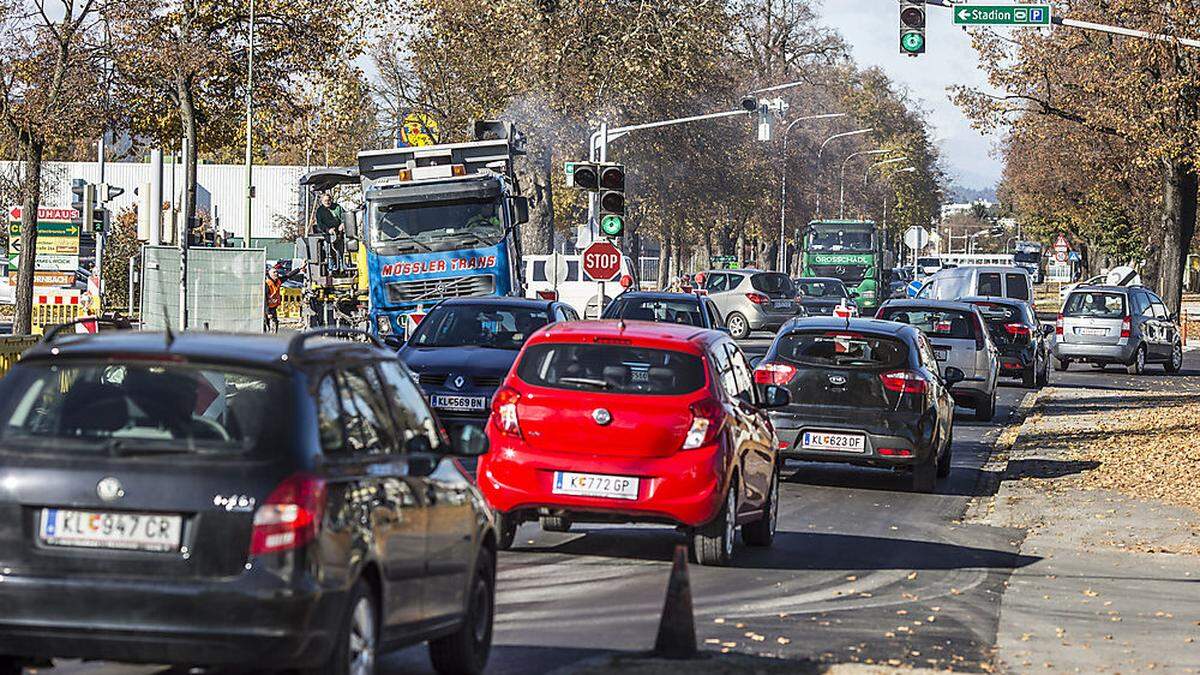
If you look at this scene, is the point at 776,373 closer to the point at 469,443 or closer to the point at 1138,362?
the point at 469,443

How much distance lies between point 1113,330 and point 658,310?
1560cm

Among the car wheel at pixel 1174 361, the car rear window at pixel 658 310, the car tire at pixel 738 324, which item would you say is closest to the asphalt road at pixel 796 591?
the car rear window at pixel 658 310

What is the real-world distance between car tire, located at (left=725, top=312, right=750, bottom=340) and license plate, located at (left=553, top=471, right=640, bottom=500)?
137ft

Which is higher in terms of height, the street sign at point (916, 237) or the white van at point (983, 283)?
the street sign at point (916, 237)

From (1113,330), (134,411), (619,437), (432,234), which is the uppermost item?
(432,234)

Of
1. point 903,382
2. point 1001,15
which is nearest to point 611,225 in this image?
point 903,382

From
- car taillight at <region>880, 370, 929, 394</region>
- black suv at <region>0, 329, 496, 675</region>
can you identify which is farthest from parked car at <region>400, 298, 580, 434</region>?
black suv at <region>0, 329, 496, 675</region>

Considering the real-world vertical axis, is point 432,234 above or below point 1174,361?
above

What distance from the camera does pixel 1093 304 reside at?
40.8m

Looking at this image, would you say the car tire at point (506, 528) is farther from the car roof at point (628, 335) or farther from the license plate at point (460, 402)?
the license plate at point (460, 402)

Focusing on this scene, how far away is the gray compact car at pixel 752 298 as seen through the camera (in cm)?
5416

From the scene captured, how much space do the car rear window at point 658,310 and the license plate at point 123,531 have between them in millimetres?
20701

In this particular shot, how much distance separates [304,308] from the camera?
123ft

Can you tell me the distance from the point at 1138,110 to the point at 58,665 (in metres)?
42.5
